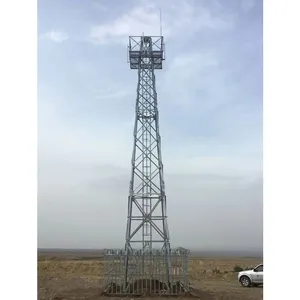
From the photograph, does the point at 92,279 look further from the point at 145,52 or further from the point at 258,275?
the point at 145,52

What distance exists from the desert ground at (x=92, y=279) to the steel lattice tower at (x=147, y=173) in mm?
161

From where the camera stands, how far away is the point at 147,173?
272 cm

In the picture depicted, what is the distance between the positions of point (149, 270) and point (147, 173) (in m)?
0.49

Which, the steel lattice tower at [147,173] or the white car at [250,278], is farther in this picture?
the steel lattice tower at [147,173]

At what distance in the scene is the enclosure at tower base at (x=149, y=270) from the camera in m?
2.69

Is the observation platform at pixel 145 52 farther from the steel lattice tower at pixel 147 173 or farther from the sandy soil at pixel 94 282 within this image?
the sandy soil at pixel 94 282

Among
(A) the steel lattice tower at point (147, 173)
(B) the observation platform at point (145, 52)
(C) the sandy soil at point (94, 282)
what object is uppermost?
(B) the observation platform at point (145, 52)

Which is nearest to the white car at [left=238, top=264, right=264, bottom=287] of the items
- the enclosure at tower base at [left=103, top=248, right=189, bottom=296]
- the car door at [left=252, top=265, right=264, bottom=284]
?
the car door at [left=252, top=265, right=264, bottom=284]

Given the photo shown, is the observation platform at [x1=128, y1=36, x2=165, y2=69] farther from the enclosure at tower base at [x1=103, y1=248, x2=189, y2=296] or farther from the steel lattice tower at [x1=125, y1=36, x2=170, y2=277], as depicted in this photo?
the enclosure at tower base at [x1=103, y1=248, x2=189, y2=296]

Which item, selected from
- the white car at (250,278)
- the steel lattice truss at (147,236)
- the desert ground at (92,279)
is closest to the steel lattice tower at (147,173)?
the steel lattice truss at (147,236)

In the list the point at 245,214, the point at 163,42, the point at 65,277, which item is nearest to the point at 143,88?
the point at 163,42
